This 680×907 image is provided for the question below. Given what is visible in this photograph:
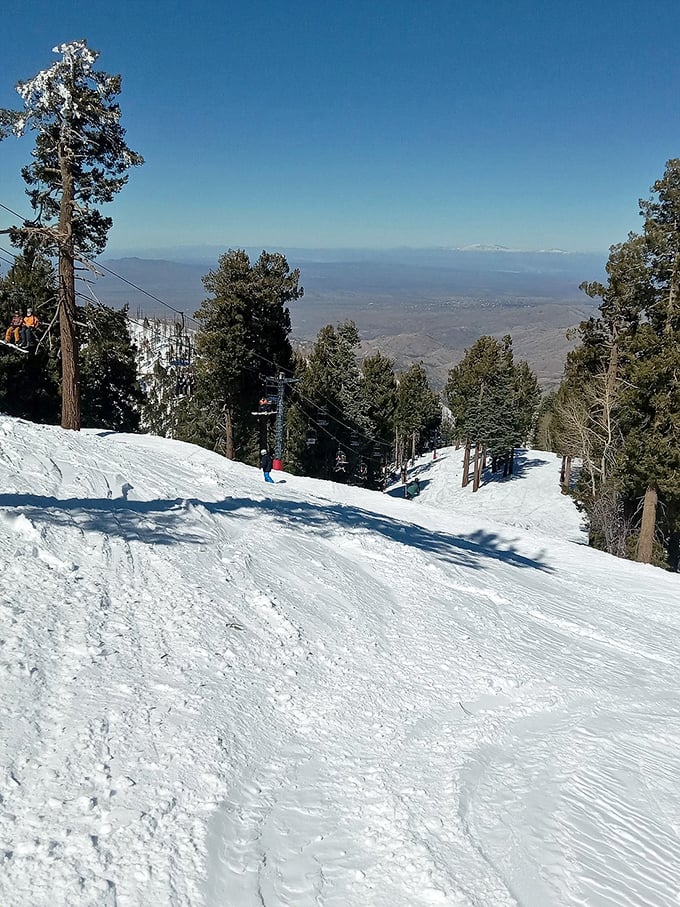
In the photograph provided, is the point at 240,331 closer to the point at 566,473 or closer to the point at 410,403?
the point at 566,473

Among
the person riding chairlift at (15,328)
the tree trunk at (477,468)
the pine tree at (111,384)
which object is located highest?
the person riding chairlift at (15,328)

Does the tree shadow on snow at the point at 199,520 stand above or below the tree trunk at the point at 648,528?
above

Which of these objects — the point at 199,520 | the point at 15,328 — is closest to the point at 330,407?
the point at 15,328

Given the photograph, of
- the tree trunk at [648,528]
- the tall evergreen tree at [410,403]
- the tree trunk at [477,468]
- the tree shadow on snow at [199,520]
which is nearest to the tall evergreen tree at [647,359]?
the tree trunk at [648,528]

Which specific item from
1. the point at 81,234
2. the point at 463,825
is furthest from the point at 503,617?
the point at 81,234

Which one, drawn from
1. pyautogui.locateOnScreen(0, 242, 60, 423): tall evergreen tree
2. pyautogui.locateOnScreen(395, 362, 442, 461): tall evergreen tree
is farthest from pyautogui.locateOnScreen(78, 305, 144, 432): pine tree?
pyautogui.locateOnScreen(395, 362, 442, 461): tall evergreen tree

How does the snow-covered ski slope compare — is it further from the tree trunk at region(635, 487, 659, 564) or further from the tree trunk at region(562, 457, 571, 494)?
the tree trunk at region(562, 457, 571, 494)

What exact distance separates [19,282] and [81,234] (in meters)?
12.2

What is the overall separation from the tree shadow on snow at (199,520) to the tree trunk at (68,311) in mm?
8870

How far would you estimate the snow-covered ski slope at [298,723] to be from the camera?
334cm

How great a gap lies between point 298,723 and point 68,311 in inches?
626

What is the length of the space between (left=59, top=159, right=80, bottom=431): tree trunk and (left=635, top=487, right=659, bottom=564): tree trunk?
19.7m

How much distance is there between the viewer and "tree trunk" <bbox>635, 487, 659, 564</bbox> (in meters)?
20.6

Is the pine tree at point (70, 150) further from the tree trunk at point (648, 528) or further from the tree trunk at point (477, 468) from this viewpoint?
the tree trunk at point (477, 468)
